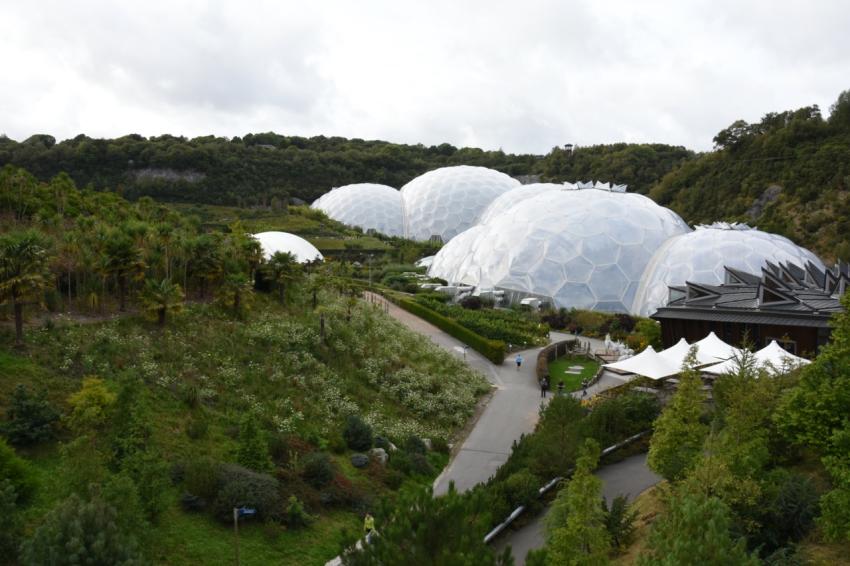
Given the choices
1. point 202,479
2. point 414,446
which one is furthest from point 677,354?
point 202,479

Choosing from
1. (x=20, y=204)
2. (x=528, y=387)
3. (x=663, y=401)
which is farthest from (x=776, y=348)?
(x=20, y=204)

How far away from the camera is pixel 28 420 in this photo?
11.7 m

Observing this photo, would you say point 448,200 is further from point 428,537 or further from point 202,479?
point 428,537

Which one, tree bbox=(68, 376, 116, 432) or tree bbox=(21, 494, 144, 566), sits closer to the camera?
tree bbox=(21, 494, 144, 566)

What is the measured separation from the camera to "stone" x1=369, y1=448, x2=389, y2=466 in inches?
615

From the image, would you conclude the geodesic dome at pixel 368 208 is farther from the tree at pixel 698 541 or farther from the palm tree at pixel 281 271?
the tree at pixel 698 541

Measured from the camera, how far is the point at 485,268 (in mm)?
40750

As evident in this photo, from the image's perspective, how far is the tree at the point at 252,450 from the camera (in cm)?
1275

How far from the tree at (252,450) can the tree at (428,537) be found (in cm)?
543

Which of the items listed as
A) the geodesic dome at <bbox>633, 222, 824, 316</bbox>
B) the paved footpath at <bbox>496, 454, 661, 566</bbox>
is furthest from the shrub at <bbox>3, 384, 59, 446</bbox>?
the geodesic dome at <bbox>633, 222, 824, 316</bbox>

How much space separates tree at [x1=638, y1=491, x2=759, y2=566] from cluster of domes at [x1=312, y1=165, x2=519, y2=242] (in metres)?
57.8

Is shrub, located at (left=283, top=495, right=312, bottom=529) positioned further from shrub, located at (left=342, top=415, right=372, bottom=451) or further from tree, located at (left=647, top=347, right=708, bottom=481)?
tree, located at (left=647, top=347, right=708, bottom=481)

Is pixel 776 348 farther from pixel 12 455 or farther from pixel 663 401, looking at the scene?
pixel 12 455

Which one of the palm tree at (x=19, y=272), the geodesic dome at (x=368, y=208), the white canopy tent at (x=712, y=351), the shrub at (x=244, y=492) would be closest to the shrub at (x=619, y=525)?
the shrub at (x=244, y=492)
